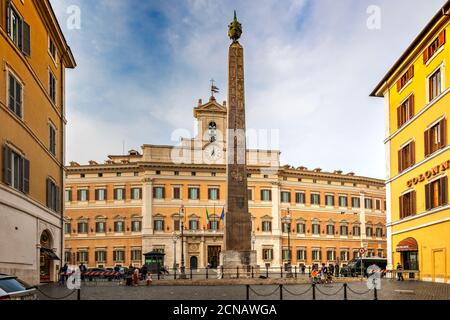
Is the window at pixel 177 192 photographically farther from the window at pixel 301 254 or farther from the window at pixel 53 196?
the window at pixel 53 196

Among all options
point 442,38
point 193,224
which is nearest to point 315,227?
point 193,224

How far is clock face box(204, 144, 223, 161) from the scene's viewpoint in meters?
61.6

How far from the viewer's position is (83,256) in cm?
5941

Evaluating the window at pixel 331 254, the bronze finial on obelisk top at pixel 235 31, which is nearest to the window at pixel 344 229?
the window at pixel 331 254

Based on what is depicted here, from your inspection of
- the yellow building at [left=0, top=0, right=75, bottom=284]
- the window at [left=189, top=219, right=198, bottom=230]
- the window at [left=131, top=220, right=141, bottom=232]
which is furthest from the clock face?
the yellow building at [left=0, top=0, right=75, bottom=284]

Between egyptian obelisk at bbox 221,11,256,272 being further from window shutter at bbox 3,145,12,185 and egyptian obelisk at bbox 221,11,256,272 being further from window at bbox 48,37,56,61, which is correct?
window shutter at bbox 3,145,12,185

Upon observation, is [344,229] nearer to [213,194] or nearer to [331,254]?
[331,254]

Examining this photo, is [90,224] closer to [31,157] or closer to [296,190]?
[296,190]

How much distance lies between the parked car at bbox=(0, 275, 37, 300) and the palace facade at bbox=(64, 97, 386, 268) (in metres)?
47.3

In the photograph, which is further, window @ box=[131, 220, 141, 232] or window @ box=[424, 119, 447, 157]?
window @ box=[131, 220, 141, 232]

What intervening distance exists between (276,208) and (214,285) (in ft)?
117

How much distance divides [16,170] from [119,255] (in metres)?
40.6

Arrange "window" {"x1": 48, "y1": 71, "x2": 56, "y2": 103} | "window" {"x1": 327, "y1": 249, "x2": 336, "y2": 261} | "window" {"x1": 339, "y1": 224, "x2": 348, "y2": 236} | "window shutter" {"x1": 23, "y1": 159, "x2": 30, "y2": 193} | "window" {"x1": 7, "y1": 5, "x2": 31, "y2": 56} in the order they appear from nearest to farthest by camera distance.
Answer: "window" {"x1": 7, "y1": 5, "x2": 31, "y2": 56} < "window shutter" {"x1": 23, "y1": 159, "x2": 30, "y2": 193} < "window" {"x1": 48, "y1": 71, "x2": 56, "y2": 103} < "window" {"x1": 327, "y1": 249, "x2": 336, "y2": 261} < "window" {"x1": 339, "y1": 224, "x2": 348, "y2": 236}

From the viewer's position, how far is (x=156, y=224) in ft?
195
